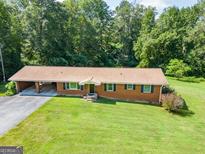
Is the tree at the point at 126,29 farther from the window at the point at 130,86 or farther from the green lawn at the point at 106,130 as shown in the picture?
the green lawn at the point at 106,130

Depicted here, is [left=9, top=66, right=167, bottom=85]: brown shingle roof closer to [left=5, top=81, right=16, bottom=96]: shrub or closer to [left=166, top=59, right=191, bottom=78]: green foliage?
[left=5, top=81, right=16, bottom=96]: shrub

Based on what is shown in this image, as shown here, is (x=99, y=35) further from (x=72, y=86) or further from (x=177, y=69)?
(x=72, y=86)

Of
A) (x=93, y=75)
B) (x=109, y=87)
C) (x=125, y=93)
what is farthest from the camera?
(x=93, y=75)

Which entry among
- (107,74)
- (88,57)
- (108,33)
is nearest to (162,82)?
(107,74)

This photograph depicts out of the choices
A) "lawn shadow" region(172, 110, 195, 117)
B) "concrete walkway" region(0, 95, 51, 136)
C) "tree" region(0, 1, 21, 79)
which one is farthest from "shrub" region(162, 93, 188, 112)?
"tree" region(0, 1, 21, 79)

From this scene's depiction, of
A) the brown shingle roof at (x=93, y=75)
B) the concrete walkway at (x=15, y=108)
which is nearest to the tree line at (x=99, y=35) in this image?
the brown shingle roof at (x=93, y=75)

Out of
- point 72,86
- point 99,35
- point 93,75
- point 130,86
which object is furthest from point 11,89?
point 99,35
